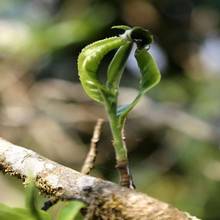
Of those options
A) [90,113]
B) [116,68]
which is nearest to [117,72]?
[116,68]

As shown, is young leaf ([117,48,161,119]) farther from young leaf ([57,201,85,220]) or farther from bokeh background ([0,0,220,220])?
bokeh background ([0,0,220,220])

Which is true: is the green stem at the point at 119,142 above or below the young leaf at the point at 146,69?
below

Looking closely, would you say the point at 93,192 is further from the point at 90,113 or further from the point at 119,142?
the point at 90,113

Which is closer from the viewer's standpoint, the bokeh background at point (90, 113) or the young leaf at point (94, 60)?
the young leaf at point (94, 60)

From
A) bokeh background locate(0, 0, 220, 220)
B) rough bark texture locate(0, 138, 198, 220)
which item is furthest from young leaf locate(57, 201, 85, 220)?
bokeh background locate(0, 0, 220, 220)

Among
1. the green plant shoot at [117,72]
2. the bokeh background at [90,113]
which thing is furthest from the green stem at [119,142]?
the bokeh background at [90,113]

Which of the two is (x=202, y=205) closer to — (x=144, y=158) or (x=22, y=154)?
(x=144, y=158)

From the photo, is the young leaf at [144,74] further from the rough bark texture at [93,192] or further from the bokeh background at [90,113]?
the bokeh background at [90,113]

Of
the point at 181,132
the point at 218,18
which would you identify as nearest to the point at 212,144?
the point at 181,132
